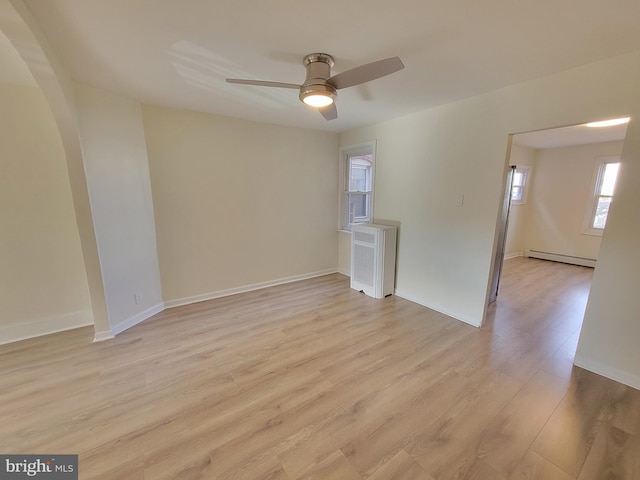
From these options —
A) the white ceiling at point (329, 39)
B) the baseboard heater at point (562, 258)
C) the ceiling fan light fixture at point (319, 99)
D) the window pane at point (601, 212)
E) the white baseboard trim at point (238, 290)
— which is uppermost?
the white ceiling at point (329, 39)

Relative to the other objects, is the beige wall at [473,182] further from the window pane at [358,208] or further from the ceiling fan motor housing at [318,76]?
the ceiling fan motor housing at [318,76]

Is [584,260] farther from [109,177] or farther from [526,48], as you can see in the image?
[109,177]

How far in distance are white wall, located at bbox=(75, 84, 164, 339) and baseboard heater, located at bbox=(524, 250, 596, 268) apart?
24.1ft

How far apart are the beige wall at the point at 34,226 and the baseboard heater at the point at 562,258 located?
7980 millimetres

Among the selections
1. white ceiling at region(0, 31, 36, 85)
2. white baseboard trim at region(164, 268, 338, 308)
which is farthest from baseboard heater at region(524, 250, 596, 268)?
white ceiling at region(0, 31, 36, 85)

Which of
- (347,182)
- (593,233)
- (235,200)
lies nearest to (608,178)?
(593,233)

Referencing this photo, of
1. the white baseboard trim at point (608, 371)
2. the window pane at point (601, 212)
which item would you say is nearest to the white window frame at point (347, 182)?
the white baseboard trim at point (608, 371)

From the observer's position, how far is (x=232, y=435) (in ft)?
4.99

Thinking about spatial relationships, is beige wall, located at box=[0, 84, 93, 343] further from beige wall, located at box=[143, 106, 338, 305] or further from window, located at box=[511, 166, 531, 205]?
window, located at box=[511, 166, 531, 205]

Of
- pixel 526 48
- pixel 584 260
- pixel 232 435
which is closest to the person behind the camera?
pixel 232 435

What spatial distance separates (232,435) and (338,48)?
2534 millimetres

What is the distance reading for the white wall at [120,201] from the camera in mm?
2291

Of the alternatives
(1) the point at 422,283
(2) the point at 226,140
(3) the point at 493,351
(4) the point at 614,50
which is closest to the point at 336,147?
(2) the point at 226,140

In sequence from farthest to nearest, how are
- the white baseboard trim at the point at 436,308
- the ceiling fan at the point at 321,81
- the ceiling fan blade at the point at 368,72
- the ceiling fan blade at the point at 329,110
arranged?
1. the white baseboard trim at the point at 436,308
2. the ceiling fan blade at the point at 329,110
3. the ceiling fan at the point at 321,81
4. the ceiling fan blade at the point at 368,72
